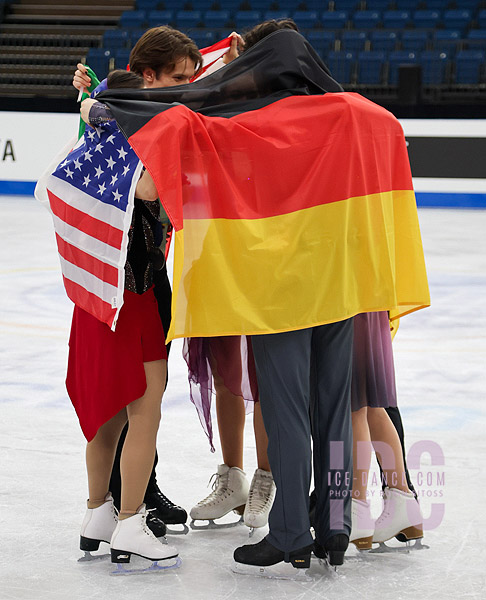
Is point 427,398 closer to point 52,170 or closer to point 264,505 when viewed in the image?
point 264,505

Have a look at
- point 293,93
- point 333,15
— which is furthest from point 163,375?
point 333,15

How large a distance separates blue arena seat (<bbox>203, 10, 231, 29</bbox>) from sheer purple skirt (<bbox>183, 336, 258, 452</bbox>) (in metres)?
13.1

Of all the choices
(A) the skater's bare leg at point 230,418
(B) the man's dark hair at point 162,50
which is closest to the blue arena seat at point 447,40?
(A) the skater's bare leg at point 230,418

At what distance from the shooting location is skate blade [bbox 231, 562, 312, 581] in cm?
275

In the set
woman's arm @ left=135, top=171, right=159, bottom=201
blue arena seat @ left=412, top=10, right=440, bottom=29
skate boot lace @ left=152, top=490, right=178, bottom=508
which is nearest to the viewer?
woman's arm @ left=135, top=171, right=159, bottom=201

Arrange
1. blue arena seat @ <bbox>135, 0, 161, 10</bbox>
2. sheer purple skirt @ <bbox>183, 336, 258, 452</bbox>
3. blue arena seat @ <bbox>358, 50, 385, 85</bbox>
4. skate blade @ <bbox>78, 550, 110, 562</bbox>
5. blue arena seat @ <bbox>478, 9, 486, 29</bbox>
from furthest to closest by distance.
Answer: blue arena seat @ <bbox>135, 0, 161, 10</bbox> < blue arena seat @ <bbox>478, 9, 486, 29</bbox> < blue arena seat @ <bbox>358, 50, 385, 85</bbox> < sheer purple skirt @ <bbox>183, 336, 258, 452</bbox> < skate blade @ <bbox>78, 550, 110, 562</bbox>

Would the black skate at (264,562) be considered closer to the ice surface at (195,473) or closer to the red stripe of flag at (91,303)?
the ice surface at (195,473)

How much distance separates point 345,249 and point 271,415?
530mm

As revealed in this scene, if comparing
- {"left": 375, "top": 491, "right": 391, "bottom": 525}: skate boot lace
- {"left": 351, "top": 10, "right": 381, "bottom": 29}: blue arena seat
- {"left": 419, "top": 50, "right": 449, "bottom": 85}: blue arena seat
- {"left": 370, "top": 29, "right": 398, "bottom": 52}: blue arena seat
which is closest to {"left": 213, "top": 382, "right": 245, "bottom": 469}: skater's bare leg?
{"left": 375, "top": 491, "right": 391, "bottom": 525}: skate boot lace

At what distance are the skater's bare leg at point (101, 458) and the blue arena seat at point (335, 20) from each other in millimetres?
13015

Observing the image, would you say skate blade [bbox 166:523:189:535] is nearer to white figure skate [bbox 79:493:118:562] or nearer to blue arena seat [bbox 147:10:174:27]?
white figure skate [bbox 79:493:118:562]

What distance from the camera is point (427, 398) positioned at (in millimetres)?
4684

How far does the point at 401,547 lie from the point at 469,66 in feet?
37.6

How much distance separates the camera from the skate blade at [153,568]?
2777mm
